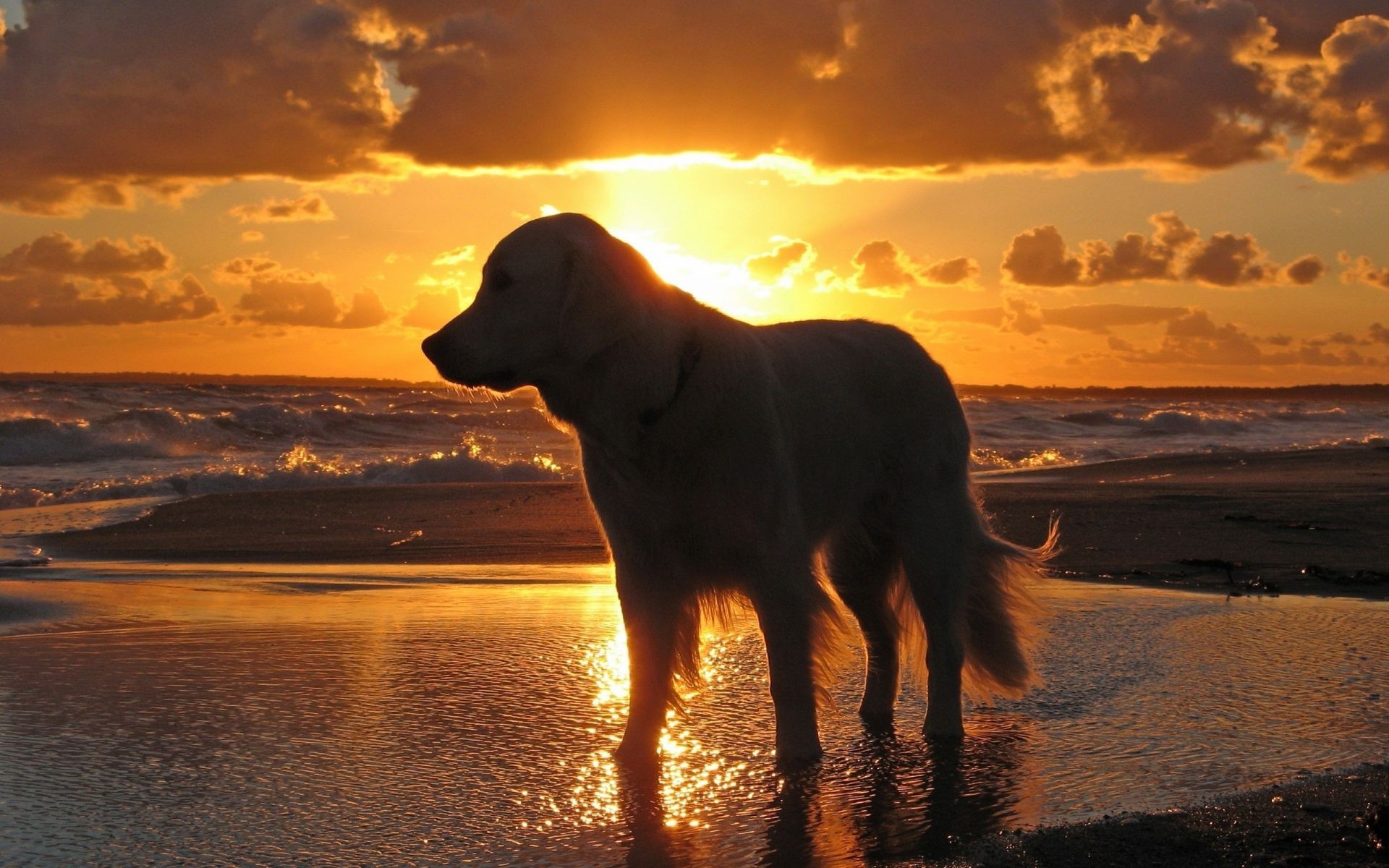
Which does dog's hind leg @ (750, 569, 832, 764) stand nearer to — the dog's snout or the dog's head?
the dog's head

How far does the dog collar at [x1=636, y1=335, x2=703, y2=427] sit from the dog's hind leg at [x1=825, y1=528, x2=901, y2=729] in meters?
1.35

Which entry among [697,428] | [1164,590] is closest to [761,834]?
[697,428]

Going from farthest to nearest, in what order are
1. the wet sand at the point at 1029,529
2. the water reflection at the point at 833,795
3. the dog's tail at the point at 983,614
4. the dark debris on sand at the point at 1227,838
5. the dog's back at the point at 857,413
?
1. the wet sand at the point at 1029,529
2. the dog's tail at the point at 983,614
3. the dog's back at the point at 857,413
4. the water reflection at the point at 833,795
5. the dark debris on sand at the point at 1227,838

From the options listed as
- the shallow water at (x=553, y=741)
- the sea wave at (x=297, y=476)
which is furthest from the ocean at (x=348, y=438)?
the shallow water at (x=553, y=741)

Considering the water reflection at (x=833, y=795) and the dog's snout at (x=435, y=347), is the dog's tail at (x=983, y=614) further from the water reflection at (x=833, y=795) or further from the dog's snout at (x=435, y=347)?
the dog's snout at (x=435, y=347)

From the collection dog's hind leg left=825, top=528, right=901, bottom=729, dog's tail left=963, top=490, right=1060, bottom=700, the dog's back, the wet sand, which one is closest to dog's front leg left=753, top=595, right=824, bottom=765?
the dog's back

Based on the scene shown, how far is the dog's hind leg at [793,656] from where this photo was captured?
4.30 metres

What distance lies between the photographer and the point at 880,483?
202 inches

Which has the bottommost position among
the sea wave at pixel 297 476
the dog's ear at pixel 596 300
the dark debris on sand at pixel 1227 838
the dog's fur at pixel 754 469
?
the dark debris on sand at pixel 1227 838

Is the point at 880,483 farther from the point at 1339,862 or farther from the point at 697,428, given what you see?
the point at 1339,862

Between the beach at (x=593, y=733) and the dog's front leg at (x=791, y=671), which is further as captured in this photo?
the dog's front leg at (x=791, y=671)

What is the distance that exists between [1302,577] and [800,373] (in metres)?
4.99

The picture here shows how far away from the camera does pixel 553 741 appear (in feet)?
14.8

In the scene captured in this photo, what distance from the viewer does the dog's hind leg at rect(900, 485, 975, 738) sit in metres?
5.12
